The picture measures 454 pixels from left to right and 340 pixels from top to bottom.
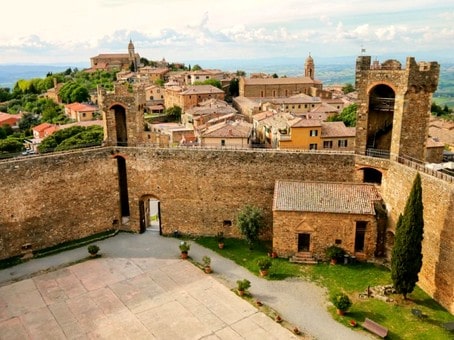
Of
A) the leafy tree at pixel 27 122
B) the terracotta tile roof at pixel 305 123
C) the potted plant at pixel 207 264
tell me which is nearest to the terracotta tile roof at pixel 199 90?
the leafy tree at pixel 27 122

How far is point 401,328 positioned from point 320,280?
4888 mm

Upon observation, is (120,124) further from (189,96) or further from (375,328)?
(189,96)

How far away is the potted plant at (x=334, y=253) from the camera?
22.9 metres

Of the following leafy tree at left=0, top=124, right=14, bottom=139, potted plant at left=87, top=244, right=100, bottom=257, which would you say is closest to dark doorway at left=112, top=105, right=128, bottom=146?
potted plant at left=87, top=244, right=100, bottom=257

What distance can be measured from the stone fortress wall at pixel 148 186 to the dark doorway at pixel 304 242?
311cm

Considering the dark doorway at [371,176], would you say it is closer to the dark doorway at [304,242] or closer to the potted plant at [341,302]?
the dark doorway at [304,242]

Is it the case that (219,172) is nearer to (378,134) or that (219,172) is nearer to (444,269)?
(378,134)

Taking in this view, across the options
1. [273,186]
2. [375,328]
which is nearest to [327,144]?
[273,186]

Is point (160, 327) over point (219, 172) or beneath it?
beneath

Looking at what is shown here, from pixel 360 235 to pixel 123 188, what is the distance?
53.2ft

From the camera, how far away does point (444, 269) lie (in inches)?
727

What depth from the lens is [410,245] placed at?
18859mm

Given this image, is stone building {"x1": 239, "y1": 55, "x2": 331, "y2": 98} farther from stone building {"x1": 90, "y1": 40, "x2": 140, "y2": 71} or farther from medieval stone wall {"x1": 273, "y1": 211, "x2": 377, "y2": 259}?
medieval stone wall {"x1": 273, "y1": 211, "x2": 377, "y2": 259}

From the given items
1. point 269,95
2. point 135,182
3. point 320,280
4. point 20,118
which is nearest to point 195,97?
point 269,95
